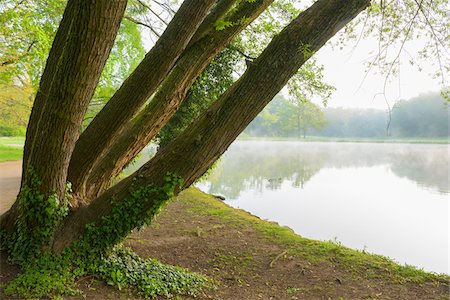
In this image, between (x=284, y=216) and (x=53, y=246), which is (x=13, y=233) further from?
(x=284, y=216)

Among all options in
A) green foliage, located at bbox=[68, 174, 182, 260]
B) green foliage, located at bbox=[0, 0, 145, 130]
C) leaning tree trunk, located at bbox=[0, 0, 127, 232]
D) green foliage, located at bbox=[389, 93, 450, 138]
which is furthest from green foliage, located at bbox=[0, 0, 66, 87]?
green foliage, located at bbox=[389, 93, 450, 138]

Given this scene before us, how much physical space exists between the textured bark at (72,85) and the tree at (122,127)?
1cm

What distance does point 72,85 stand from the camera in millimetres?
2904

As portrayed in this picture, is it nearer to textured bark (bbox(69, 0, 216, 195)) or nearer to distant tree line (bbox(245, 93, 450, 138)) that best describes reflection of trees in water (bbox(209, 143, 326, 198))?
textured bark (bbox(69, 0, 216, 195))

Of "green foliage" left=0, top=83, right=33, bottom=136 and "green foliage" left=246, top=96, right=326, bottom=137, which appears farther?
"green foliage" left=246, top=96, right=326, bottom=137

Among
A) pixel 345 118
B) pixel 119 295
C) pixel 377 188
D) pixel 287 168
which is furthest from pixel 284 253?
pixel 345 118

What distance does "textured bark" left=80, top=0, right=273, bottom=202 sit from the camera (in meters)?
4.55

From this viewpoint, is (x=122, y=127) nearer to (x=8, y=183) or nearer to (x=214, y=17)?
(x=214, y=17)

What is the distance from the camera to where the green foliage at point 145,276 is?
165 inches

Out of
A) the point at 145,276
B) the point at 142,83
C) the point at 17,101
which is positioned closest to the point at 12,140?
the point at 17,101

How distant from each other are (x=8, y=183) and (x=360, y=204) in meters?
13.2

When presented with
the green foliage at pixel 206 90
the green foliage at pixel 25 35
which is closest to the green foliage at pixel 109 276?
the green foliage at pixel 206 90

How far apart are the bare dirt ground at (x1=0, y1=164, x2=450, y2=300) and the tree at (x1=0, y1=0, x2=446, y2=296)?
0.48 meters

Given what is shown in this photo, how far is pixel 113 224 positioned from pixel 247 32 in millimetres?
6712
